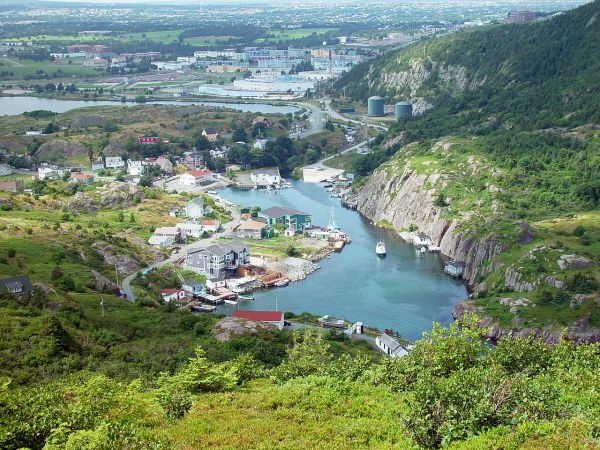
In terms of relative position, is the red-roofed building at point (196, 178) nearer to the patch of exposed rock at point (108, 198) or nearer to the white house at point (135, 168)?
the white house at point (135, 168)

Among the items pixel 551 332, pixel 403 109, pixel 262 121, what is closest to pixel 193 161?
pixel 262 121

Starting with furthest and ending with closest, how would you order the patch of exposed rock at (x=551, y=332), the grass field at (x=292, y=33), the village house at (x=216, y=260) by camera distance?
1. the grass field at (x=292, y=33)
2. the village house at (x=216, y=260)
3. the patch of exposed rock at (x=551, y=332)

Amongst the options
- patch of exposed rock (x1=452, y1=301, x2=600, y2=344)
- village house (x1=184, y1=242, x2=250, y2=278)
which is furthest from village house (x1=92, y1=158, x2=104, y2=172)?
patch of exposed rock (x1=452, y1=301, x2=600, y2=344)

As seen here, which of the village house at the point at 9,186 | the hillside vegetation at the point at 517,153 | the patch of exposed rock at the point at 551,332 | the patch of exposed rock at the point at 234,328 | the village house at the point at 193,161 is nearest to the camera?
the patch of exposed rock at the point at 234,328

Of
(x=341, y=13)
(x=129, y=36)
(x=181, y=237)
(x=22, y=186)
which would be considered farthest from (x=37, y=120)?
(x=341, y=13)

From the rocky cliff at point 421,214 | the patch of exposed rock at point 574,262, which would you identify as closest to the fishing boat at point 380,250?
the rocky cliff at point 421,214

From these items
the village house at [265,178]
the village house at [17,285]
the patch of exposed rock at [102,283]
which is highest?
the village house at [17,285]
